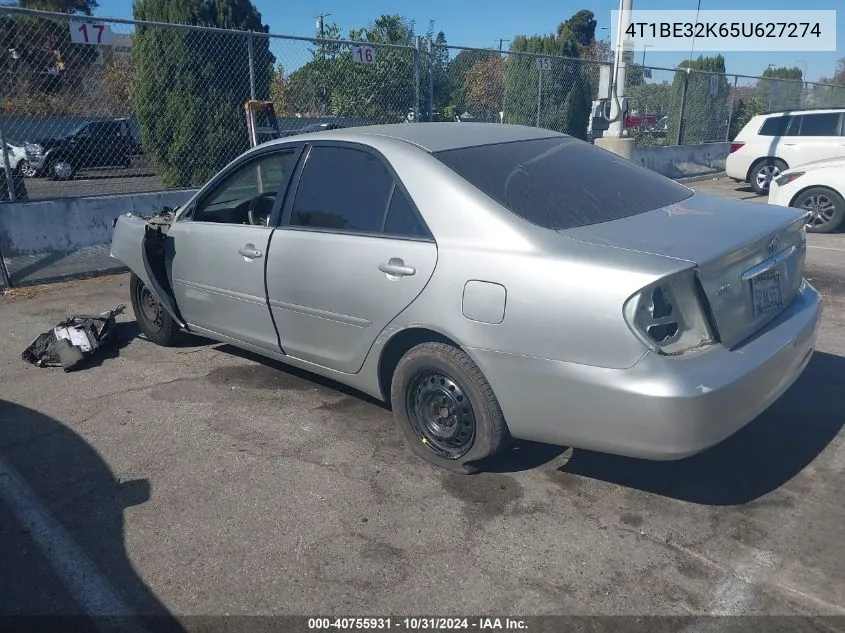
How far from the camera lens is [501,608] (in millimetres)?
2494

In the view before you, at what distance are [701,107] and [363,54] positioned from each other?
40.0 ft

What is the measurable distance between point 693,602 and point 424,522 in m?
1.13

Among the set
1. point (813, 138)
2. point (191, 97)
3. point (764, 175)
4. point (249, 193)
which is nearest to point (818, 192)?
point (813, 138)

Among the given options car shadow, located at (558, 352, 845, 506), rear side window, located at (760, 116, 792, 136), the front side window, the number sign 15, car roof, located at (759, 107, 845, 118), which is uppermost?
the number sign 15

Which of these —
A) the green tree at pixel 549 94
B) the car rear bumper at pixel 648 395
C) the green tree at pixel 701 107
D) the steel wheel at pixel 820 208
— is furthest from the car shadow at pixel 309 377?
the green tree at pixel 701 107

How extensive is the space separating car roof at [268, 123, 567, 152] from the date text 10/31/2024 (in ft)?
7.22

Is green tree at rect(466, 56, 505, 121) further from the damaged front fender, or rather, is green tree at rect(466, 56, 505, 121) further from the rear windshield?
the rear windshield

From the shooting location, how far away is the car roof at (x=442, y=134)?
3600 millimetres

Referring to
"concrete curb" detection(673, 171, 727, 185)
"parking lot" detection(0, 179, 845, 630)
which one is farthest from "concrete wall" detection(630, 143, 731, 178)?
"parking lot" detection(0, 179, 845, 630)

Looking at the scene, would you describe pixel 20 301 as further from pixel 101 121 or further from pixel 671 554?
pixel 671 554

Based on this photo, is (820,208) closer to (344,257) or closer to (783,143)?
(783,143)

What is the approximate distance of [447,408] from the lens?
131 inches

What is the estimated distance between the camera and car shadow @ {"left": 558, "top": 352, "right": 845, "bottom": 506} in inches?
127

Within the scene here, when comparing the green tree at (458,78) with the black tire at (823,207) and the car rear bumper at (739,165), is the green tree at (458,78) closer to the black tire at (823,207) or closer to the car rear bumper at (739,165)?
the car rear bumper at (739,165)
